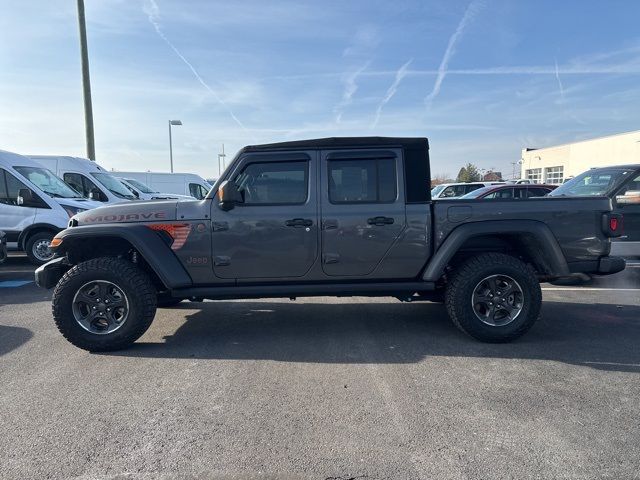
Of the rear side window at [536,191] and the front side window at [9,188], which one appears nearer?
the front side window at [9,188]

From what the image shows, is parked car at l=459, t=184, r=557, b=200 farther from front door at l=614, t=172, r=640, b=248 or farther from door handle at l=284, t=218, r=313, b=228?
door handle at l=284, t=218, r=313, b=228

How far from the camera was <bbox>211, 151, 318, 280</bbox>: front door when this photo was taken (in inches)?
179

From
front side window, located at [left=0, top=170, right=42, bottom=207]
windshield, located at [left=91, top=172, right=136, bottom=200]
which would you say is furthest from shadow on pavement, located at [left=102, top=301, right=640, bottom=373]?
windshield, located at [left=91, top=172, right=136, bottom=200]

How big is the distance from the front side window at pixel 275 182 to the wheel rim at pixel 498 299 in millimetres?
2095

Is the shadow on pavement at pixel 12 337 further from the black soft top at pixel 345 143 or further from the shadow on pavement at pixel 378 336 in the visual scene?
the black soft top at pixel 345 143

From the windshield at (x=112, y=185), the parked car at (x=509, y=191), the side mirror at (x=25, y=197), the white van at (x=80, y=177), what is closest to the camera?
the side mirror at (x=25, y=197)

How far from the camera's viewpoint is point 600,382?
12.2ft

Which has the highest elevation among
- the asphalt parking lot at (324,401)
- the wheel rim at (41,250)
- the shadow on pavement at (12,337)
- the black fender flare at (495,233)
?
the black fender flare at (495,233)

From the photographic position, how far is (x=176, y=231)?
4.54 m

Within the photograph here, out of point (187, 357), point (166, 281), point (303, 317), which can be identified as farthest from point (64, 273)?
point (303, 317)

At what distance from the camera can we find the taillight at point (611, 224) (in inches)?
181

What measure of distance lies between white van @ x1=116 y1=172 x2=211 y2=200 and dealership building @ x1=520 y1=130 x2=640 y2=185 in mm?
21927

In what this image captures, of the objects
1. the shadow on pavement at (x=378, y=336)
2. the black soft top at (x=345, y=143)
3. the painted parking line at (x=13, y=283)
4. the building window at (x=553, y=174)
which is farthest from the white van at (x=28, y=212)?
the building window at (x=553, y=174)

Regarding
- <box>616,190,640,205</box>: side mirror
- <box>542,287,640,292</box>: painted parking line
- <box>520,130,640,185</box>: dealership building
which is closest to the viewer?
<box>616,190,640,205</box>: side mirror
